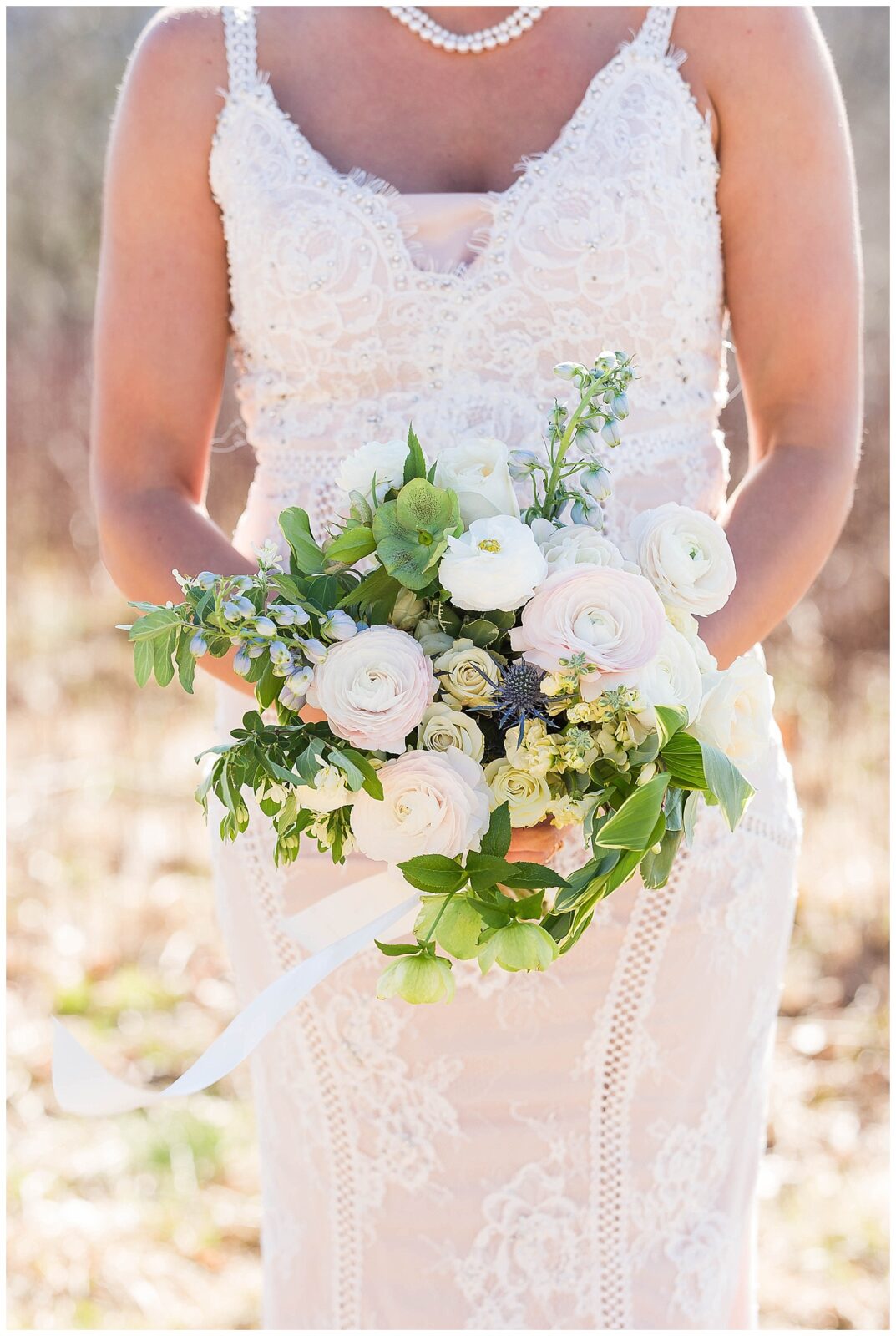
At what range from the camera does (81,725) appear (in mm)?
5391

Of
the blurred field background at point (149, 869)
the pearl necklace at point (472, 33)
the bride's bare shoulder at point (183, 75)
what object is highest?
the pearl necklace at point (472, 33)

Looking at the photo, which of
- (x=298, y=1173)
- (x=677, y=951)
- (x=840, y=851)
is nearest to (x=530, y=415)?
(x=677, y=951)

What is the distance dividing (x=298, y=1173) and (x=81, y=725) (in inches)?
144

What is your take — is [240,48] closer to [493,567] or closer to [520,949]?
[493,567]

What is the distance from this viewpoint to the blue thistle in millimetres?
1210

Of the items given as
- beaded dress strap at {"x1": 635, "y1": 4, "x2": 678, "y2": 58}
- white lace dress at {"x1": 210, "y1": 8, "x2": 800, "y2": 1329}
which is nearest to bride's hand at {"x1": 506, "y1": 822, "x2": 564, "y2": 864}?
white lace dress at {"x1": 210, "y1": 8, "x2": 800, "y2": 1329}

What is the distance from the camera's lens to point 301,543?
1.26 metres

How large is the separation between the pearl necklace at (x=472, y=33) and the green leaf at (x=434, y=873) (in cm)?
132

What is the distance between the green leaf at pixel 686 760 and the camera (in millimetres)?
1188

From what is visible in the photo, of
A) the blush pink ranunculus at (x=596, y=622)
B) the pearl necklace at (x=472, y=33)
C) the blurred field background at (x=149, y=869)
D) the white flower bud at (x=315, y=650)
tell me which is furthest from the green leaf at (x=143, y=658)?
the pearl necklace at (x=472, y=33)

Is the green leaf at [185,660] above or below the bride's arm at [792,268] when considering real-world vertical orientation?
below

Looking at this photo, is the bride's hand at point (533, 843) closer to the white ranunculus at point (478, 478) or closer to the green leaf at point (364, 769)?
the green leaf at point (364, 769)

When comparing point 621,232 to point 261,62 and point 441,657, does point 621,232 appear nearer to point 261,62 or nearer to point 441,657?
point 261,62

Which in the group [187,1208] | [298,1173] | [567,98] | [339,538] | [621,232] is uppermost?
[567,98]
